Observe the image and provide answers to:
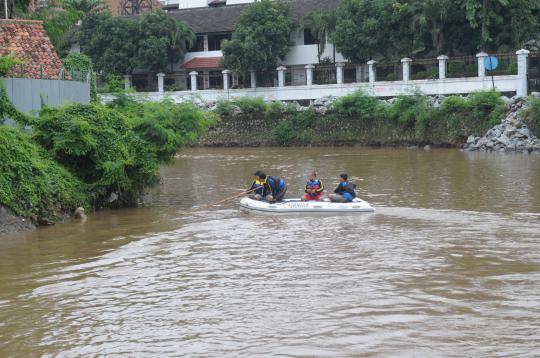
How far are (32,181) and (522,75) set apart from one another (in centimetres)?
3165

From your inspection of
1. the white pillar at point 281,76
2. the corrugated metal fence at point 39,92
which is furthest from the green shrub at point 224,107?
the corrugated metal fence at point 39,92

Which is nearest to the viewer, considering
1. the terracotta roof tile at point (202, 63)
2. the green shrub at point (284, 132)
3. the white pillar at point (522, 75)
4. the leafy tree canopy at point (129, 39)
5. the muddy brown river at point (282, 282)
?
the muddy brown river at point (282, 282)

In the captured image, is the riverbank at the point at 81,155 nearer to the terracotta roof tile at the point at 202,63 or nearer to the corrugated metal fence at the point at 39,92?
the corrugated metal fence at the point at 39,92

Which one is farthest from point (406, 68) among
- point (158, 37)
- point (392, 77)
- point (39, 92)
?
point (39, 92)

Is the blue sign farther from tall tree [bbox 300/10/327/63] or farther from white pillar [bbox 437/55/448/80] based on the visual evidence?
tall tree [bbox 300/10/327/63]

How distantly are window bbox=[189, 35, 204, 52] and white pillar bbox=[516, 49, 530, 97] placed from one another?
82.2 ft

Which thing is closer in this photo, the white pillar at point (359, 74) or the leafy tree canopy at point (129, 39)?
the white pillar at point (359, 74)

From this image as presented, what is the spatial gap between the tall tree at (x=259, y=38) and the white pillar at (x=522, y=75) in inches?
654

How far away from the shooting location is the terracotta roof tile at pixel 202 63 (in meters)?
57.4

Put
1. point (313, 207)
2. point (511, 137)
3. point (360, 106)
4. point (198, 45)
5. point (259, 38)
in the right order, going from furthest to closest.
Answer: point (198, 45) < point (259, 38) < point (360, 106) < point (511, 137) < point (313, 207)

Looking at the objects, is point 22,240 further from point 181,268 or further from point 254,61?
point 254,61

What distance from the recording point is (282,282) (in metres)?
13.4

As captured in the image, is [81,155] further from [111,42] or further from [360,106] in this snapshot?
[111,42]

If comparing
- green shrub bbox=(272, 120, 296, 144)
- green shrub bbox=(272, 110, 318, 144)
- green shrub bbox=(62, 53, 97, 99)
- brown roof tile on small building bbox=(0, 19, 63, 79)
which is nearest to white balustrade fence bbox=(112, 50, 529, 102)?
green shrub bbox=(272, 110, 318, 144)
